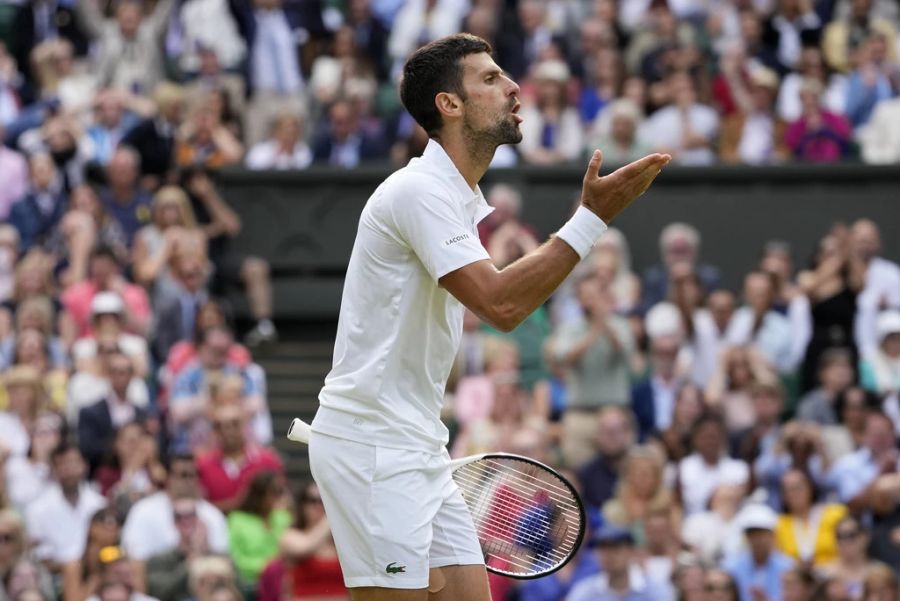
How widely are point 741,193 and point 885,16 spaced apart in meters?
2.16

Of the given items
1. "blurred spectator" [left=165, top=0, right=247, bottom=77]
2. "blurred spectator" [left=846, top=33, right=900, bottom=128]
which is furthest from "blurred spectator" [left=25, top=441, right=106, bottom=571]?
"blurred spectator" [left=846, top=33, right=900, bottom=128]

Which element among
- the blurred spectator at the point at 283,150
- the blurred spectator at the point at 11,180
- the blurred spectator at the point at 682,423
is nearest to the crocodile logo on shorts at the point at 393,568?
the blurred spectator at the point at 682,423

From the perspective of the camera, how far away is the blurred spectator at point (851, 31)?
14625 millimetres

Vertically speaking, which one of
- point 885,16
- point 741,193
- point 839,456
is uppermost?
point 885,16

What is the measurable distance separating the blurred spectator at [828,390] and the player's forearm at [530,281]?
671cm

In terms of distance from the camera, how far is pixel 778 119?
563 inches

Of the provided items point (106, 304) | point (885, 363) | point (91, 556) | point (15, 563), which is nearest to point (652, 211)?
point (885, 363)

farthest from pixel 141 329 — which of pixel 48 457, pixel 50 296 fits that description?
pixel 48 457

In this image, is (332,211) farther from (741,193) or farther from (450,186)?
(450,186)

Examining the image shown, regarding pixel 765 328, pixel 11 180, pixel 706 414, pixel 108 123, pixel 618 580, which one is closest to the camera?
pixel 618 580

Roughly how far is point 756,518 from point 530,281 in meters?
5.34

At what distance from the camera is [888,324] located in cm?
1173

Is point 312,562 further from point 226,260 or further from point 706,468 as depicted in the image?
point 226,260

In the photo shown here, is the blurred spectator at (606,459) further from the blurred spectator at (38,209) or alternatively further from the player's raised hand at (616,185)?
the player's raised hand at (616,185)
